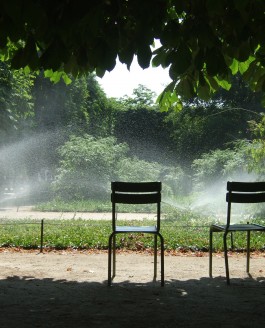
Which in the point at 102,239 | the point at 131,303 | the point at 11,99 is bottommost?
the point at 131,303

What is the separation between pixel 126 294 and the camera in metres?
5.61

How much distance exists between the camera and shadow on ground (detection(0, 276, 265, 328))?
177 inches

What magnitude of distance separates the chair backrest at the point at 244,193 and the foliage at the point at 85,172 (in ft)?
58.3

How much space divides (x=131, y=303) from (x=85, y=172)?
19927 millimetres

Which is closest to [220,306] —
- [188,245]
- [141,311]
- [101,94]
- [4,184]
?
[141,311]

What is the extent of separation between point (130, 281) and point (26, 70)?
106 inches

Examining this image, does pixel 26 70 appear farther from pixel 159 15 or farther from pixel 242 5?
pixel 242 5

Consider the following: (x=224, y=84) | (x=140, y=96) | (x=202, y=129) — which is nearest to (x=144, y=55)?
(x=224, y=84)

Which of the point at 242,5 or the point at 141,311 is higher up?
the point at 242,5

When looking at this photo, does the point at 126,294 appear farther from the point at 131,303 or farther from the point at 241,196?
the point at 241,196

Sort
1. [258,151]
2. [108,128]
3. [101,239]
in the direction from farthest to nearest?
[108,128]
[258,151]
[101,239]

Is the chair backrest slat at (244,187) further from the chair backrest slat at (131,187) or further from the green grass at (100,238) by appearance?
the green grass at (100,238)

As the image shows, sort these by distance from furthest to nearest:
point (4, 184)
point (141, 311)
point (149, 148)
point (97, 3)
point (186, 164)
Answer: point (149, 148), point (186, 164), point (4, 184), point (141, 311), point (97, 3)

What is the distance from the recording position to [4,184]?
117ft
